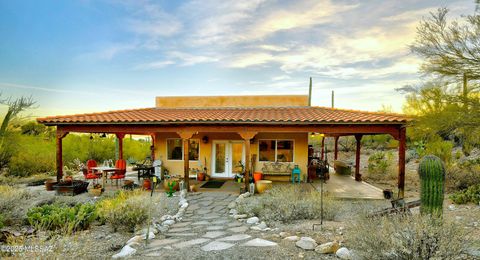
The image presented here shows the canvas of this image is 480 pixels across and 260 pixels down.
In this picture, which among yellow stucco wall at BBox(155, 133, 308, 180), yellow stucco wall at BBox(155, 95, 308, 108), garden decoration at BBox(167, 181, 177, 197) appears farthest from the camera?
yellow stucco wall at BBox(155, 95, 308, 108)

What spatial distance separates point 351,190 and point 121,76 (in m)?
13.1

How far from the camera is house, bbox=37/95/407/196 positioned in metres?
10.1

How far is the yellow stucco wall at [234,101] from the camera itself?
14516 millimetres

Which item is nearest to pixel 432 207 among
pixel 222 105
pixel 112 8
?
pixel 222 105

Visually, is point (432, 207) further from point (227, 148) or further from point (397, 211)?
point (227, 148)

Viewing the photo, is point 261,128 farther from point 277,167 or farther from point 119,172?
point 119,172

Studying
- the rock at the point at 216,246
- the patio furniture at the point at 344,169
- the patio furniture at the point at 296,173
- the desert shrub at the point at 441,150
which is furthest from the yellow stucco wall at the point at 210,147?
the rock at the point at 216,246

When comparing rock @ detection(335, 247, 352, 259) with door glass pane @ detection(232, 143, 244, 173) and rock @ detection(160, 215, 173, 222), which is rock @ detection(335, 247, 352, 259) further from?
door glass pane @ detection(232, 143, 244, 173)

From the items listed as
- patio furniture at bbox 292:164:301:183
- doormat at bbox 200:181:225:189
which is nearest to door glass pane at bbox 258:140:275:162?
patio furniture at bbox 292:164:301:183

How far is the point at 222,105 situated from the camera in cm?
1488

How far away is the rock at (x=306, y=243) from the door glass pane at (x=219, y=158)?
352 inches

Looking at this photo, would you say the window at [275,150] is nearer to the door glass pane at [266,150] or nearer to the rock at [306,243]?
the door glass pane at [266,150]

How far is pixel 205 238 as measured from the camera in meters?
5.53

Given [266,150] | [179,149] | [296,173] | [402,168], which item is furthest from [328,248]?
[179,149]
